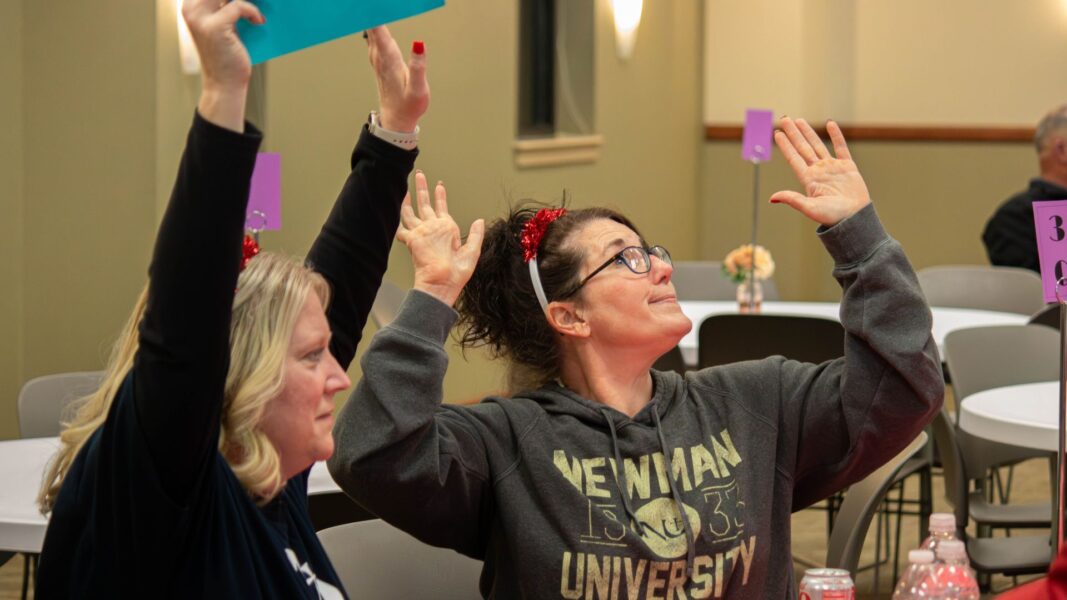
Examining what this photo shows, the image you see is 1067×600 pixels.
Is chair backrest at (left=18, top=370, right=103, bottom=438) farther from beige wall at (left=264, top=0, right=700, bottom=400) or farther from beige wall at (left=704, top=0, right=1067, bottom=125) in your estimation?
beige wall at (left=704, top=0, right=1067, bottom=125)

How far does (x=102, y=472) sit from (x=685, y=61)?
736 centimetres

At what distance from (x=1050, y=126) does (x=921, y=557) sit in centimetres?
518

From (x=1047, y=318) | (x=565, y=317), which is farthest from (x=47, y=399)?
(x=1047, y=318)

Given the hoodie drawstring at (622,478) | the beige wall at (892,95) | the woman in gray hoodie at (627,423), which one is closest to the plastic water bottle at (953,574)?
the woman in gray hoodie at (627,423)

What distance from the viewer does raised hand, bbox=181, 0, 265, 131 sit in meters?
1.31

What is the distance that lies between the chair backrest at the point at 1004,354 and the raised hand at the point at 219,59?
330cm

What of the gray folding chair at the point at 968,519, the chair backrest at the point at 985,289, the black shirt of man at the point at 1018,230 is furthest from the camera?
the black shirt of man at the point at 1018,230

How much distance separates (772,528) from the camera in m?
2.14

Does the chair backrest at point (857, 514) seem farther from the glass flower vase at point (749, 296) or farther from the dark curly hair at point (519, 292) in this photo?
the glass flower vase at point (749, 296)

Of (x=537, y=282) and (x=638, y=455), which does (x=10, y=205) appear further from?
(x=638, y=455)

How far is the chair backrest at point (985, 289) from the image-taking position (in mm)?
5891

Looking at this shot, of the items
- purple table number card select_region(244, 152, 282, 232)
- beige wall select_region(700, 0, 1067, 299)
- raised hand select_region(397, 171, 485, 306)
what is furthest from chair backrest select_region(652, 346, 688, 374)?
beige wall select_region(700, 0, 1067, 299)

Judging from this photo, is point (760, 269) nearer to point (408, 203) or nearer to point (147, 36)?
point (147, 36)

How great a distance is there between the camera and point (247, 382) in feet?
5.00
